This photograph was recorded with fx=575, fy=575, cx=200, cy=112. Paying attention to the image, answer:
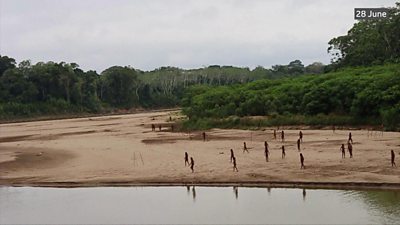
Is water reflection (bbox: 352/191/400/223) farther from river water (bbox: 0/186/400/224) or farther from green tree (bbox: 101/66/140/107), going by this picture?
green tree (bbox: 101/66/140/107)

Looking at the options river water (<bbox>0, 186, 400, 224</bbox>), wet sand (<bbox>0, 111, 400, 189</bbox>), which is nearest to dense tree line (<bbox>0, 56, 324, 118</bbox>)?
wet sand (<bbox>0, 111, 400, 189</bbox>)

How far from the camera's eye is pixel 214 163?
27625 millimetres

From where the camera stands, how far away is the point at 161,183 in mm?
24562

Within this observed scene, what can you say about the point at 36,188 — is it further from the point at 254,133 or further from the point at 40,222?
the point at 254,133

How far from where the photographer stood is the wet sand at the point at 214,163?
2294cm

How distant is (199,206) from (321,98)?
26.4 metres

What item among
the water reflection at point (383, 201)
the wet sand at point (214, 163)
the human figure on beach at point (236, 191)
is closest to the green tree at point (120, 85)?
the wet sand at point (214, 163)

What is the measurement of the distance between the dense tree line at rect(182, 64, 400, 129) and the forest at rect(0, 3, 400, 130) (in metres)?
0.06

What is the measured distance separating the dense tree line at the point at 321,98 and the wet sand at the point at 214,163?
132 inches

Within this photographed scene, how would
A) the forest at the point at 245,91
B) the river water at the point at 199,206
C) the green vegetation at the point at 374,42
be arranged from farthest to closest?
the green vegetation at the point at 374,42 < the forest at the point at 245,91 < the river water at the point at 199,206

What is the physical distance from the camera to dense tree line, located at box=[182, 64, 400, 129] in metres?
40.0

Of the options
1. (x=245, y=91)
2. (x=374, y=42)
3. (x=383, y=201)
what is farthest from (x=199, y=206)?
(x=374, y=42)

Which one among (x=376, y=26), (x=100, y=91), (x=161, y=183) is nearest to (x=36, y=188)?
(x=161, y=183)

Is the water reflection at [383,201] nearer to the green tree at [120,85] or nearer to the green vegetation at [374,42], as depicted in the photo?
the green vegetation at [374,42]
